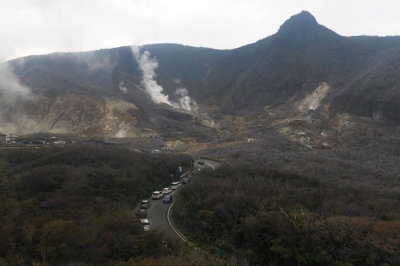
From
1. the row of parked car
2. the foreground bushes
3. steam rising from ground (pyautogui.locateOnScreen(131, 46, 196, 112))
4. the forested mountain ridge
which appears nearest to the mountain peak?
the forested mountain ridge

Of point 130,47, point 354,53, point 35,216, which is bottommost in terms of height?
point 35,216

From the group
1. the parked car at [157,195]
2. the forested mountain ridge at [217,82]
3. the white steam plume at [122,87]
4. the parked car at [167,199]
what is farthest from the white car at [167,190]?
the white steam plume at [122,87]

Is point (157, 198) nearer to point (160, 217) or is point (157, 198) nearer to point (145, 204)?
point (145, 204)

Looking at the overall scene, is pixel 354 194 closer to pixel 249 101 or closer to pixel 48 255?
pixel 48 255

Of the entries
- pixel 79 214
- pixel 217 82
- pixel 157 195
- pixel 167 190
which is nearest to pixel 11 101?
pixel 167 190

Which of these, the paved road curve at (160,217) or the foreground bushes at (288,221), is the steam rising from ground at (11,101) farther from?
the foreground bushes at (288,221)

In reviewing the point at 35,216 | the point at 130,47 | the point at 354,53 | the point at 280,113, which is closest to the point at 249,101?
the point at 280,113
